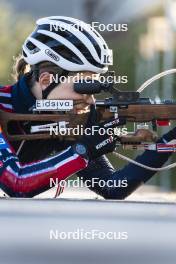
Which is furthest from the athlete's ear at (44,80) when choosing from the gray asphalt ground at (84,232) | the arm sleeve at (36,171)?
the gray asphalt ground at (84,232)

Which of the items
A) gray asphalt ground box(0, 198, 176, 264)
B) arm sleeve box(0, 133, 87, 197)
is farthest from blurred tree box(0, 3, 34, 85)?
A: gray asphalt ground box(0, 198, 176, 264)

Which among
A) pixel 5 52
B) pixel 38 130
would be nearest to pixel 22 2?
pixel 5 52

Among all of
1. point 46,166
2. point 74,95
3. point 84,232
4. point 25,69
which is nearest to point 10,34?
point 25,69

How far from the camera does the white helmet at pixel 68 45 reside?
200 centimetres

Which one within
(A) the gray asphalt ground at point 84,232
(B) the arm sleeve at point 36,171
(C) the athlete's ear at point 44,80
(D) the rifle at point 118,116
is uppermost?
(C) the athlete's ear at point 44,80

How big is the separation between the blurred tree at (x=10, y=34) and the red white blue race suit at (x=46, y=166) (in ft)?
0.17

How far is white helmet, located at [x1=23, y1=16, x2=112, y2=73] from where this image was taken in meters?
2.00

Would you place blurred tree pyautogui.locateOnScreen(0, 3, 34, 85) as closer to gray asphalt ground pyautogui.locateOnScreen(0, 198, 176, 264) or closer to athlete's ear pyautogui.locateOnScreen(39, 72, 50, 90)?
athlete's ear pyautogui.locateOnScreen(39, 72, 50, 90)

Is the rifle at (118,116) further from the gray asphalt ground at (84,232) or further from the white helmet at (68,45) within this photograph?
the gray asphalt ground at (84,232)

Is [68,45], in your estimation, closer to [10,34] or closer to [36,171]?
[10,34]

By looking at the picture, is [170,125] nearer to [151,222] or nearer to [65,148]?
[65,148]

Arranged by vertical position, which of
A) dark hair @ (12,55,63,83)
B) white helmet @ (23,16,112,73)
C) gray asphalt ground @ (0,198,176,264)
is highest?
white helmet @ (23,16,112,73)

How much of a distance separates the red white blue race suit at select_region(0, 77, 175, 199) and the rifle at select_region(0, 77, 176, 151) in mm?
21

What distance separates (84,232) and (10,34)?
29.1 inches
